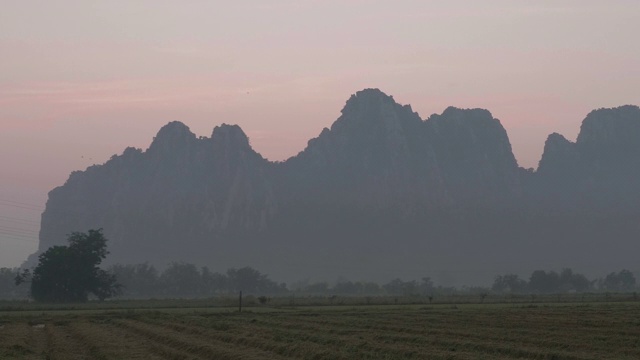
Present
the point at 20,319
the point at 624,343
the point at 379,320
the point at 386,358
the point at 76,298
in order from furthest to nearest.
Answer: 1. the point at 76,298
2. the point at 20,319
3. the point at 379,320
4. the point at 624,343
5. the point at 386,358

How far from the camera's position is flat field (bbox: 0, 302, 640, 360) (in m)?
27.4

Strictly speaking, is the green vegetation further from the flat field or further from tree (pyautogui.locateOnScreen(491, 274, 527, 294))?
tree (pyautogui.locateOnScreen(491, 274, 527, 294))

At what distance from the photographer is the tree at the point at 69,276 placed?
8931 cm

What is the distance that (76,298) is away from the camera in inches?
3553

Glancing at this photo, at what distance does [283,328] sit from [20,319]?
63.3ft

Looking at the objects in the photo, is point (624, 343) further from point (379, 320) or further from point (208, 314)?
point (208, 314)

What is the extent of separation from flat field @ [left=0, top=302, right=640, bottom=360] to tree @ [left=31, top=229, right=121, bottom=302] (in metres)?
43.7

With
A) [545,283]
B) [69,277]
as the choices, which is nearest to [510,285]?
[545,283]

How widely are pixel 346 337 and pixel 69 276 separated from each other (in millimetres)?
62884

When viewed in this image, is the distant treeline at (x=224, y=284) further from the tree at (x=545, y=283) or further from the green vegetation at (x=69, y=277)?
the green vegetation at (x=69, y=277)

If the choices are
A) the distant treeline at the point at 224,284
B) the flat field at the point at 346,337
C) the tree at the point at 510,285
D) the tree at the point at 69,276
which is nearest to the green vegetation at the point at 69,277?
the tree at the point at 69,276

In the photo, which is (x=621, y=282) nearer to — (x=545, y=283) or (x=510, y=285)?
(x=545, y=283)

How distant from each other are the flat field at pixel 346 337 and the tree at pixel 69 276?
4366 cm

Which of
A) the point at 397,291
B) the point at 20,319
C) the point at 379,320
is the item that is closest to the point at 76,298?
the point at 20,319
